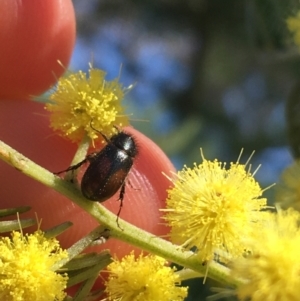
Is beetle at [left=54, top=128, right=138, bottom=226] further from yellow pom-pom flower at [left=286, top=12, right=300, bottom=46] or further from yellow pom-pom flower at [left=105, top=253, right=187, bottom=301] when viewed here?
yellow pom-pom flower at [left=286, top=12, right=300, bottom=46]

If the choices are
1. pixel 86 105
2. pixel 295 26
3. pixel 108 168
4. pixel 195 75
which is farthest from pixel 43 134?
pixel 195 75

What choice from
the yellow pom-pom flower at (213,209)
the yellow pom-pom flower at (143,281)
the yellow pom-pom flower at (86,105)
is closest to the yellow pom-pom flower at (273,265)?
the yellow pom-pom flower at (213,209)

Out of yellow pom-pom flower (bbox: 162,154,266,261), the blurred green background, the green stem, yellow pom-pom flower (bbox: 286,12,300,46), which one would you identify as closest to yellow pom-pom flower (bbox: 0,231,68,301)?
the green stem

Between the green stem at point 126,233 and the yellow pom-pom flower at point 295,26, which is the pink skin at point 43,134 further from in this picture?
the yellow pom-pom flower at point 295,26

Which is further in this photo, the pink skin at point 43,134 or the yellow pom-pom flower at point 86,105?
the pink skin at point 43,134

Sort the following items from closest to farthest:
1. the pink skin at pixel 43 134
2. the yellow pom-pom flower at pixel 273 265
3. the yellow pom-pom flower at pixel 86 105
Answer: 1. the yellow pom-pom flower at pixel 273 265
2. the yellow pom-pom flower at pixel 86 105
3. the pink skin at pixel 43 134

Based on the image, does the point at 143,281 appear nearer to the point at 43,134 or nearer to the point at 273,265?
the point at 273,265

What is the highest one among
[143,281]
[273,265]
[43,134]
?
[43,134]
